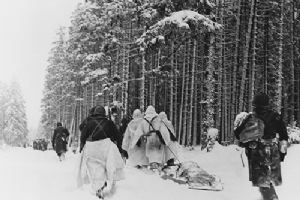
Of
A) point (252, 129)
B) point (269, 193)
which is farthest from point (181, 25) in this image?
point (269, 193)

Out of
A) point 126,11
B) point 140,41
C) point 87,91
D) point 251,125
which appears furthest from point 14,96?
point 251,125

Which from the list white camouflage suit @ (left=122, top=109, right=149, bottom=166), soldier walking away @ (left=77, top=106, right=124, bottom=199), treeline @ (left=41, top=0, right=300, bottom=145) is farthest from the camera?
treeline @ (left=41, top=0, right=300, bottom=145)

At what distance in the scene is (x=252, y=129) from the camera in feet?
24.3

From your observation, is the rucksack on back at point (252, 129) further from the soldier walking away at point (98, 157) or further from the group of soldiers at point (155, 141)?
the soldier walking away at point (98, 157)

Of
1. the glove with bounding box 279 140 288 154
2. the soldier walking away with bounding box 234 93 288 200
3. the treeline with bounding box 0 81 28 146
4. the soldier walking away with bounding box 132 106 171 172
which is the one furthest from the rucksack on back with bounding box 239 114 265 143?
the treeline with bounding box 0 81 28 146

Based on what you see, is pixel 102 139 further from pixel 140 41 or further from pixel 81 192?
pixel 140 41

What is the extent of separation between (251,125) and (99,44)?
79.0 feet

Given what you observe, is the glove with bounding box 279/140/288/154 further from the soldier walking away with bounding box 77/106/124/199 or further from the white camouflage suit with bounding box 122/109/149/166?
the white camouflage suit with bounding box 122/109/149/166

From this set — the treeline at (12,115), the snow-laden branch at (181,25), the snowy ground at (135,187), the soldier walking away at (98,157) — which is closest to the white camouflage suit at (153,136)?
the snowy ground at (135,187)

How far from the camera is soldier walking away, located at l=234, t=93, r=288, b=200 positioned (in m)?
7.28

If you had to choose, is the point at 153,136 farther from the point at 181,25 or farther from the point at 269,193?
the point at 181,25

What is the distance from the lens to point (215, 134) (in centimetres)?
1847

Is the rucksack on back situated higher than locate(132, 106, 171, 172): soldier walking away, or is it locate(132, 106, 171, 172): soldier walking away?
the rucksack on back

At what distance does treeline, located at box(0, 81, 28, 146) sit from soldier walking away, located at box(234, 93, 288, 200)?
61643 millimetres
